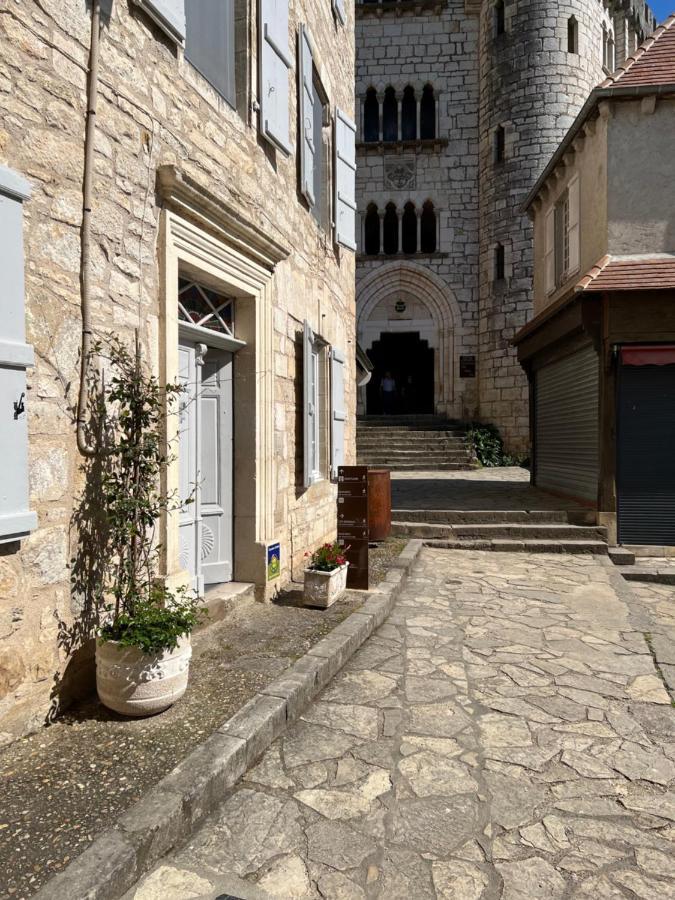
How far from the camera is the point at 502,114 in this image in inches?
707

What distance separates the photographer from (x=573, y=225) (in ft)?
32.3

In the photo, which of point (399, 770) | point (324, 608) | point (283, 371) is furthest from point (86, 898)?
point (283, 371)

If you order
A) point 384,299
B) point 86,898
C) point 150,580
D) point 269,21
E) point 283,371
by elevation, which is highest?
point 384,299

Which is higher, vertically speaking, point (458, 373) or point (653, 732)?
point (458, 373)

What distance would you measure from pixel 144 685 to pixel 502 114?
19450 millimetres

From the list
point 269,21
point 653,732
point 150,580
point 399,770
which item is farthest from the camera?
point 269,21

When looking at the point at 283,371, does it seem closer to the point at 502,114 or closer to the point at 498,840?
the point at 498,840

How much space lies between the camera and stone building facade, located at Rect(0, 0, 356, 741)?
2854 mm

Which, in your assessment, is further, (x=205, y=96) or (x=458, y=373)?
(x=458, y=373)

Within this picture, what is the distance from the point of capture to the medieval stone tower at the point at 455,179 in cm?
1780

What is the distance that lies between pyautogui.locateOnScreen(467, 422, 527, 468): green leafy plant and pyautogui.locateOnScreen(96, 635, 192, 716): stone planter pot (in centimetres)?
1480

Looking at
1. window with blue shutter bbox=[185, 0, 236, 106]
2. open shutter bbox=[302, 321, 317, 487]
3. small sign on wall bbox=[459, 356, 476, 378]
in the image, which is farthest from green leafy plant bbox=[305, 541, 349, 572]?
small sign on wall bbox=[459, 356, 476, 378]

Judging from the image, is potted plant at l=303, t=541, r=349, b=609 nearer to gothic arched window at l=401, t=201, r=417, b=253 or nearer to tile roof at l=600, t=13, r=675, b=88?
tile roof at l=600, t=13, r=675, b=88

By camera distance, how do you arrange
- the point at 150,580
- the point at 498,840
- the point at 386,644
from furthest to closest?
the point at 386,644 < the point at 150,580 < the point at 498,840
